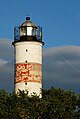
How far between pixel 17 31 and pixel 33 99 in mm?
12329

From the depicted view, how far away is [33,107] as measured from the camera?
76500 mm

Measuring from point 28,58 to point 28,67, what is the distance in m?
1.27

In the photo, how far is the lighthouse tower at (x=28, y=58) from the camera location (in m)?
83.8

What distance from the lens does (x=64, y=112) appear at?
255 feet

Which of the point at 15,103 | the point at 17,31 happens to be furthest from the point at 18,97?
the point at 17,31

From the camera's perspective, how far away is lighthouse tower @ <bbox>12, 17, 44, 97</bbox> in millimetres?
83750

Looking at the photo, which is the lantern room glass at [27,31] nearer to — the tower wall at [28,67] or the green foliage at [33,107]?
the tower wall at [28,67]

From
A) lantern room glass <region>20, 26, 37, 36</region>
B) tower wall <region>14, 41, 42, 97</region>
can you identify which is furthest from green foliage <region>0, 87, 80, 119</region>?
lantern room glass <region>20, 26, 37, 36</region>

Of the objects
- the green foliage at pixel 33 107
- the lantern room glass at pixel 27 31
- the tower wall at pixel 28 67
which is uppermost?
the lantern room glass at pixel 27 31

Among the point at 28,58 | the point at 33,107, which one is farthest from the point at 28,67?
the point at 33,107

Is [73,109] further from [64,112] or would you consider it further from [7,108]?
[7,108]

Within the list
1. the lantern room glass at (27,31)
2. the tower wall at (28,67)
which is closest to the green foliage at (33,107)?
the tower wall at (28,67)

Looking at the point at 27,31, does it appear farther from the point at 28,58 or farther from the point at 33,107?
the point at 33,107

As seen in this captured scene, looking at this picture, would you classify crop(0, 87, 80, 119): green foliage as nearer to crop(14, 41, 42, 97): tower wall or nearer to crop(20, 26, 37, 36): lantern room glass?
crop(14, 41, 42, 97): tower wall
